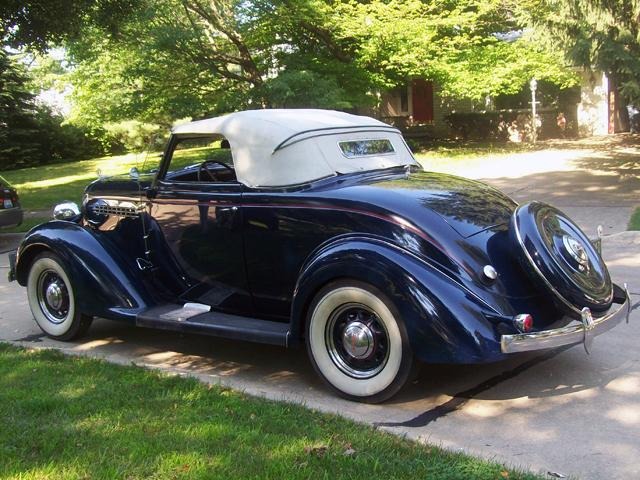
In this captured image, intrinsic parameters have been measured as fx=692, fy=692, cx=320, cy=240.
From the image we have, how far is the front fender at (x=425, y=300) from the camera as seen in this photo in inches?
152

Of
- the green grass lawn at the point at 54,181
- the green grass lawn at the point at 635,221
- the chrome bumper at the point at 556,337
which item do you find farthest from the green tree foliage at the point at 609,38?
the chrome bumper at the point at 556,337

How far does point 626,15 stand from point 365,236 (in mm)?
10505

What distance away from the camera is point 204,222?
5.08 meters


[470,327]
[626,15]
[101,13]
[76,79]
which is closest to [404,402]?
[470,327]

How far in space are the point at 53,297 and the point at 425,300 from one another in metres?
3.52

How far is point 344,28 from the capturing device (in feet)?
64.8

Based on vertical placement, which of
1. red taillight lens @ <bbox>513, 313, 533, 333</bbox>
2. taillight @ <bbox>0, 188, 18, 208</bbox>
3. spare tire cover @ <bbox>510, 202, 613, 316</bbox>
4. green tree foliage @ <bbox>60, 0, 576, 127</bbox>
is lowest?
red taillight lens @ <bbox>513, 313, 533, 333</bbox>

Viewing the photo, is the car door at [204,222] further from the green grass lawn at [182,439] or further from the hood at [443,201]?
the hood at [443,201]

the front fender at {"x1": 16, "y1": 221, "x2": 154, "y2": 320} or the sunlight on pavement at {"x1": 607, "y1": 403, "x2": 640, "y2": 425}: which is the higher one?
the front fender at {"x1": 16, "y1": 221, "x2": 154, "y2": 320}

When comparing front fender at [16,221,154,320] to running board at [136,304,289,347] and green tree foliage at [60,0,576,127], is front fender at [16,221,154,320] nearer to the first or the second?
running board at [136,304,289,347]

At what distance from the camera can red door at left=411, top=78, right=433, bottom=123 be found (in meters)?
29.7

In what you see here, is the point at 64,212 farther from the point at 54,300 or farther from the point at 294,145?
the point at 294,145

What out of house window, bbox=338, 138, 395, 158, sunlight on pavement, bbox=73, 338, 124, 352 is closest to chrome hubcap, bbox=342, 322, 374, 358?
house window, bbox=338, 138, 395, 158

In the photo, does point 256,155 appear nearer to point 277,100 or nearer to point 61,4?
point 61,4
